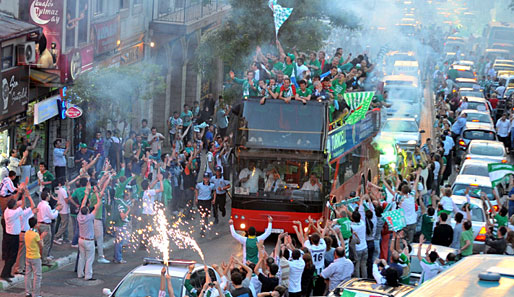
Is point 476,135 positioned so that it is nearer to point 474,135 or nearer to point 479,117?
point 474,135

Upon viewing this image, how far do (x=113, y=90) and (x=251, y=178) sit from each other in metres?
7.41

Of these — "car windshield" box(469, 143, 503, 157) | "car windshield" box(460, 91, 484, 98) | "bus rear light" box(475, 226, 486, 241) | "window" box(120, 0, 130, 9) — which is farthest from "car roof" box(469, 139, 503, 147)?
"window" box(120, 0, 130, 9)

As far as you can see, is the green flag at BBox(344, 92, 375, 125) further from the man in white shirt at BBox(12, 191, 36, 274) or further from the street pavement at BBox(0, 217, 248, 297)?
the man in white shirt at BBox(12, 191, 36, 274)

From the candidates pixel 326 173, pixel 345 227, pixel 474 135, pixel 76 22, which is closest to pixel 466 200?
pixel 326 173

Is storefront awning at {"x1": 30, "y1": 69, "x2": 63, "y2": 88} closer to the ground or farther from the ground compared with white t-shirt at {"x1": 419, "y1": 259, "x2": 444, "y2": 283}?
farther from the ground

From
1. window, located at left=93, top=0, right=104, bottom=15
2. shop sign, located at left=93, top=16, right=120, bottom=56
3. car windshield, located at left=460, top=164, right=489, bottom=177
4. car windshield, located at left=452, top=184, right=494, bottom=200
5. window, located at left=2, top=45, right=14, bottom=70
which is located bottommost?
car windshield, located at left=460, top=164, right=489, bottom=177

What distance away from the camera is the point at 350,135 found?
2252 cm

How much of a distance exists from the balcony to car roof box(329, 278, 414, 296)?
876 inches

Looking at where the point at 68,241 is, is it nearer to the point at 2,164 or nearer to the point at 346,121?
the point at 2,164

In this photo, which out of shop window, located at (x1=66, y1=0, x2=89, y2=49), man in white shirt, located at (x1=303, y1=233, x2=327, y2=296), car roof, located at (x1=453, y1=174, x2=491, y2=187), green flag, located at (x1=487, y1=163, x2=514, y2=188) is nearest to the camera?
man in white shirt, located at (x1=303, y1=233, x2=327, y2=296)

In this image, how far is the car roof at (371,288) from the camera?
11164 mm

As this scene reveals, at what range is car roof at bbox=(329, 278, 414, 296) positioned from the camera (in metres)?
11.2

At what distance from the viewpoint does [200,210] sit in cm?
2212

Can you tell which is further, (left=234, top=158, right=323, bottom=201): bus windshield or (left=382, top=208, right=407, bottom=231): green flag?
(left=234, top=158, right=323, bottom=201): bus windshield
